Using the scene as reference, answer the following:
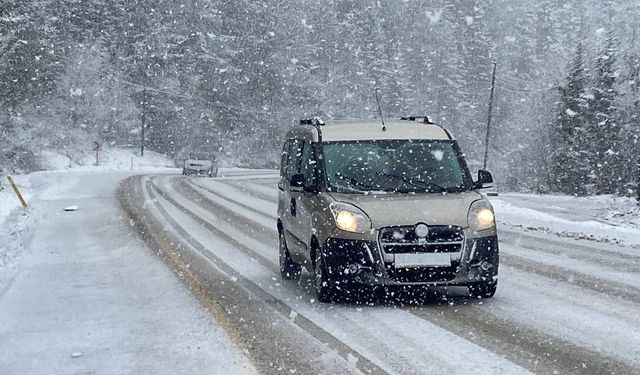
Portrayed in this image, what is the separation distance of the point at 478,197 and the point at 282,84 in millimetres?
74291

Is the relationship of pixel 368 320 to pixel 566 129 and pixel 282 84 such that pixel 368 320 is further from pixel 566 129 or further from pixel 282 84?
pixel 282 84

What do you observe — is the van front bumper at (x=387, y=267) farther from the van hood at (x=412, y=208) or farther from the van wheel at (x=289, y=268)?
the van wheel at (x=289, y=268)

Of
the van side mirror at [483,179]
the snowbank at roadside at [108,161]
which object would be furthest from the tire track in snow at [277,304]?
the snowbank at roadside at [108,161]

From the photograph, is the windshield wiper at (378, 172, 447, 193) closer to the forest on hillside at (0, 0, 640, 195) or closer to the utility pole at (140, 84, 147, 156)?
the forest on hillside at (0, 0, 640, 195)

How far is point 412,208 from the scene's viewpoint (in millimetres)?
7434

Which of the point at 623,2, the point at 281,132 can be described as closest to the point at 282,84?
the point at 281,132

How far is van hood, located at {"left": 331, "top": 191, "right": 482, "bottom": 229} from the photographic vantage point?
7.30 metres

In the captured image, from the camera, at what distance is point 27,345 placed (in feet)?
20.8

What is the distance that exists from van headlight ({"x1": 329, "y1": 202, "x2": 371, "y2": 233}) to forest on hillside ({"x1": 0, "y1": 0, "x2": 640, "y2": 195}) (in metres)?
34.5

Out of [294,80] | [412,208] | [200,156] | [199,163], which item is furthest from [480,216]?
[294,80]

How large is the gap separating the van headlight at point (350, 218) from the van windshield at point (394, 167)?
1.59ft

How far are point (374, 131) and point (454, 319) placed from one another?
2.68 metres

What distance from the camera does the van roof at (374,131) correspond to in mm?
8633

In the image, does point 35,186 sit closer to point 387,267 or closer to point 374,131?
point 374,131
